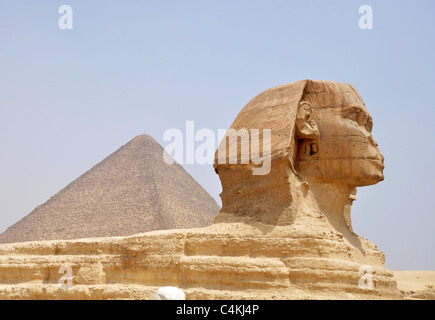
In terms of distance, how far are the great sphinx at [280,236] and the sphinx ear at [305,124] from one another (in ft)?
0.05

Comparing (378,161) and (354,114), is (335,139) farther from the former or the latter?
(378,161)

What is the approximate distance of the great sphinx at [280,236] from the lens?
9.20 meters

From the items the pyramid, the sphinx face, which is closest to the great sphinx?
the sphinx face

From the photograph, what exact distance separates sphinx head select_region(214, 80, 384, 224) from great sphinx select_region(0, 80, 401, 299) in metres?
0.02

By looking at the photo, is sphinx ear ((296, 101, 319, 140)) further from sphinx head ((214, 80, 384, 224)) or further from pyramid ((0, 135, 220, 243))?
pyramid ((0, 135, 220, 243))

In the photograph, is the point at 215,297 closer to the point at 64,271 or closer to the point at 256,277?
the point at 256,277

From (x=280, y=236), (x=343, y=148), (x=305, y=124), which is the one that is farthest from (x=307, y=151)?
(x=280, y=236)

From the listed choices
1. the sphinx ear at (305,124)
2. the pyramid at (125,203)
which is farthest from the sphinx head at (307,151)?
the pyramid at (125,203)

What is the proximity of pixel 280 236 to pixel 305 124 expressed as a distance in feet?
6.54

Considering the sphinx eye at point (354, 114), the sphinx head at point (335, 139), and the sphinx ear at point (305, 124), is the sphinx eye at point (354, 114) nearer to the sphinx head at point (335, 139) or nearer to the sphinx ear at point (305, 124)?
the sphinx head at point (335, 139)

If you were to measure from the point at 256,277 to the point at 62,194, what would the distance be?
2821 cm

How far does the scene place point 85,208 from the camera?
33.6 m
